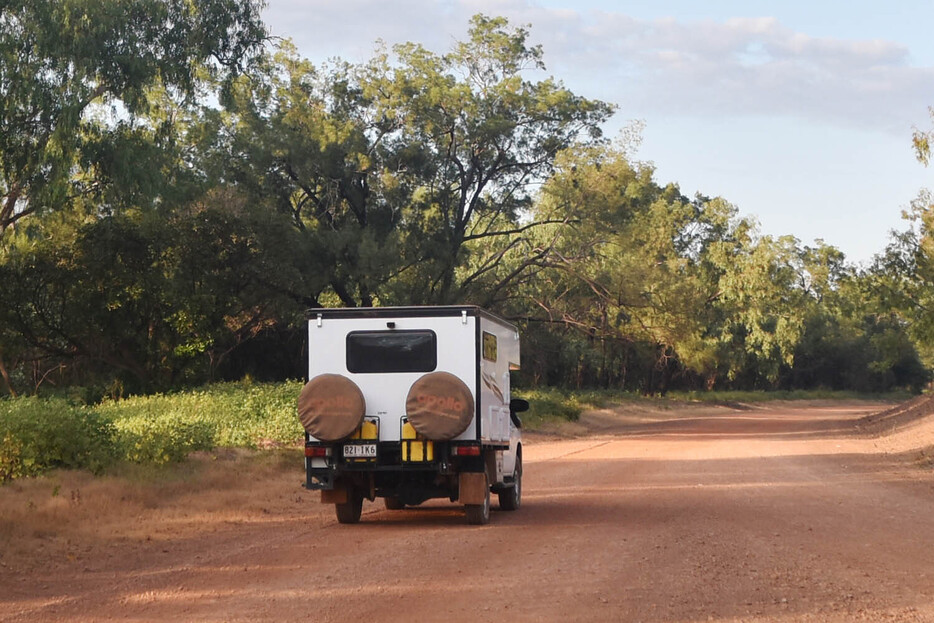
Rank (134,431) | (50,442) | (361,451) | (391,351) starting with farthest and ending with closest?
(134,431) → (50,442) → (391,351) → (361,451)

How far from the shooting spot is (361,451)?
1365 centimetres

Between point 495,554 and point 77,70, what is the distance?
54.4 ft

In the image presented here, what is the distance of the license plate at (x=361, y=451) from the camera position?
1364 cm

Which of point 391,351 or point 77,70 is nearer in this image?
point 391,351

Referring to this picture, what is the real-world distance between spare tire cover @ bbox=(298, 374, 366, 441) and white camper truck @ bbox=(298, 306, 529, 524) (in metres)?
0.01

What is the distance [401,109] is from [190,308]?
9975 millimetres

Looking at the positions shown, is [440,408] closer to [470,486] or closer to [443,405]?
[443,405]

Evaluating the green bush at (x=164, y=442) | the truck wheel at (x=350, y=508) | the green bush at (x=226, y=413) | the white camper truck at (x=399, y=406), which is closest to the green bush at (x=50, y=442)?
the green bush at (x=164, y=442)

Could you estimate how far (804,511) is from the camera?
15211mm

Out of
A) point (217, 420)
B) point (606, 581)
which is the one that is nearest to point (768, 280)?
point (217, 420)

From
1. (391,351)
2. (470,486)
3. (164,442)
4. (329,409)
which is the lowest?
(470,486)

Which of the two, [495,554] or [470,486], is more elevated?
[470,486]

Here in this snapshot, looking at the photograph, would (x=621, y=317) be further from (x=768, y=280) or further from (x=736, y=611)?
(x=736, y=611)

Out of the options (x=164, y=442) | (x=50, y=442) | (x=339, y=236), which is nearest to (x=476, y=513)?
(x=50, y=442)
